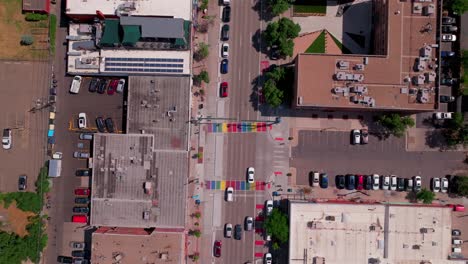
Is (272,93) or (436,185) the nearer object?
(272,93)

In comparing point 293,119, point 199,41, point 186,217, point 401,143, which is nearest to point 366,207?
point 401,143

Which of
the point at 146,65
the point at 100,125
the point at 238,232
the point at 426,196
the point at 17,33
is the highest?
the point at 17,33

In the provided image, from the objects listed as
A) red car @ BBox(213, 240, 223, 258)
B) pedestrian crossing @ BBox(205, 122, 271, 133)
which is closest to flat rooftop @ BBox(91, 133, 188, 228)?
pedestrian crossing @ BBox(205, 122, 271, 133)

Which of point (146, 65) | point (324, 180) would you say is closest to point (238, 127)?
point (324, 180)

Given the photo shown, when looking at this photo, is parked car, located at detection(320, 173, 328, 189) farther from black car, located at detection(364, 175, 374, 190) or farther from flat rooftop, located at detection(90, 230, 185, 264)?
flat rooftop, located at detection(90, 230, 185, 264)

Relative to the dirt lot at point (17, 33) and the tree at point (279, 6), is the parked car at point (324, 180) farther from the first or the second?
the dirt lot at point (17, 33)

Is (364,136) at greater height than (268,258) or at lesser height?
Result: greater

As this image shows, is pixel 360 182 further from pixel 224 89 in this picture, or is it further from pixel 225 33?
pixel 225 33

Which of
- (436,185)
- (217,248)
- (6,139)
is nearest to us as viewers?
(436,185)
